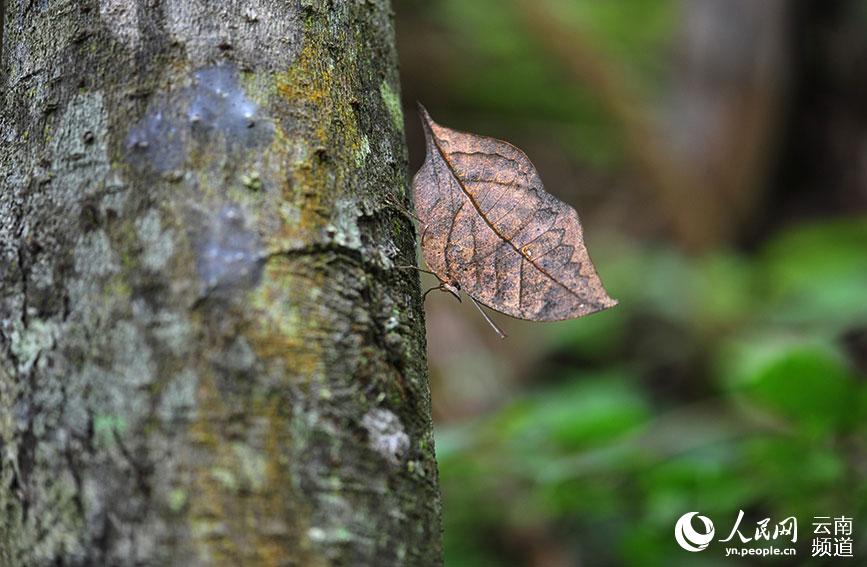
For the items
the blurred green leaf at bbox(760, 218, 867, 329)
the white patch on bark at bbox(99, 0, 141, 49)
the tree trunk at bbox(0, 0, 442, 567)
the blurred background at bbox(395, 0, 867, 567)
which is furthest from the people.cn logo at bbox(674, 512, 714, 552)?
the blurred green leaf at bbox(760, 218, 867, 329)

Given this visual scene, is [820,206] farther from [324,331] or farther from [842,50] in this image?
[324,331]

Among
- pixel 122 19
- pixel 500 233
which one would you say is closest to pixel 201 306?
pixel 122 19

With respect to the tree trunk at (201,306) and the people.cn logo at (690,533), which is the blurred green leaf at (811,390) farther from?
the tree trunk at (201,306)

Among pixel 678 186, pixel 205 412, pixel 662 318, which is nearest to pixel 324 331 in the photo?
pixel 205 412

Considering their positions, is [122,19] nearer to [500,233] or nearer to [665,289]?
[500,233]

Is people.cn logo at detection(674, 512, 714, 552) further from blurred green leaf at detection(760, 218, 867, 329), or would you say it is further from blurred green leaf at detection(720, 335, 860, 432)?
blurred green leaf at detection(760, 218, 867, 329)

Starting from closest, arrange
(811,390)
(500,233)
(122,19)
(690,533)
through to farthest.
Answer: (122,19) < (500,233) < (811,390) < (690,533)

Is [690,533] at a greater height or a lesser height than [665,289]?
lesser
